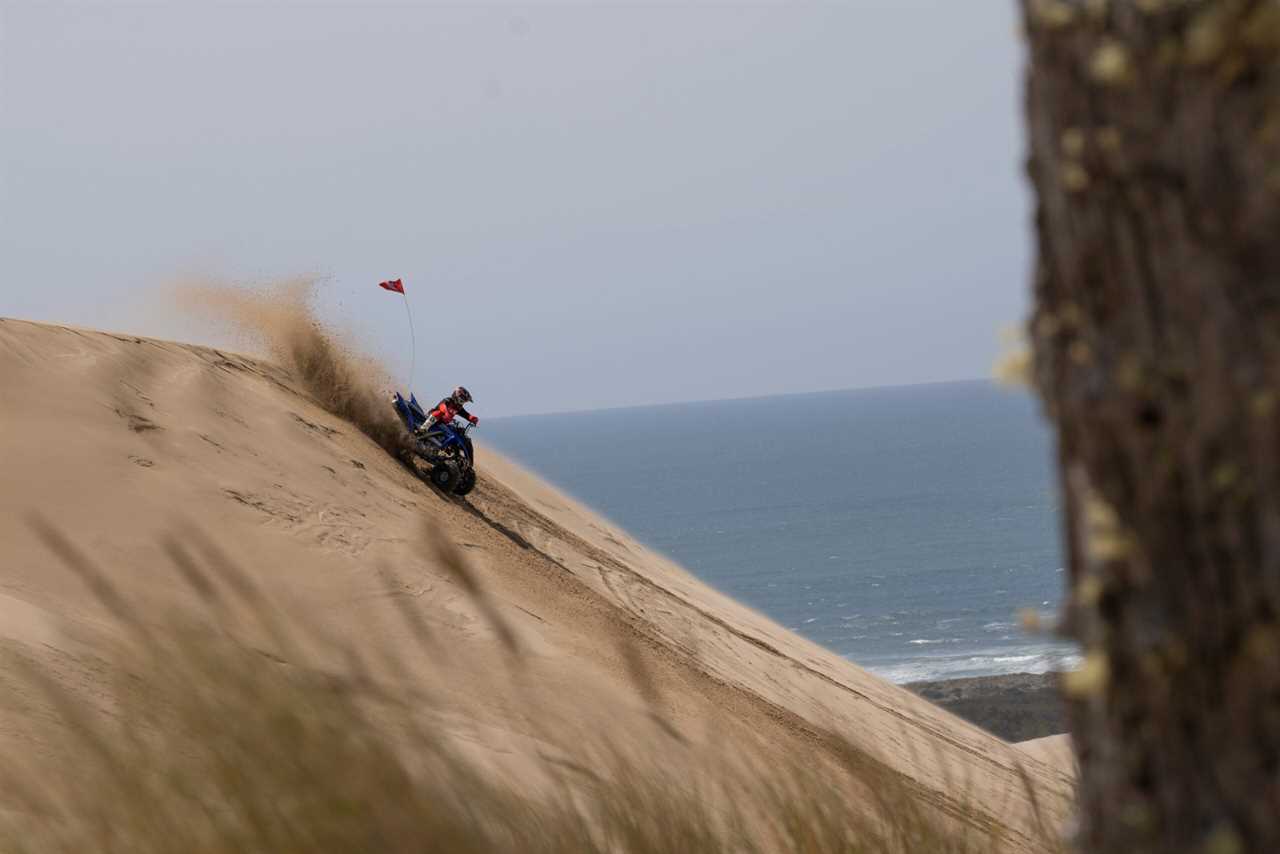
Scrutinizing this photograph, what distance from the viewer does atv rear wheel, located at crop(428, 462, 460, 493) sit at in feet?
32.9

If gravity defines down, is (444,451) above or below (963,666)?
above

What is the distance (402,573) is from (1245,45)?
21.3 ft

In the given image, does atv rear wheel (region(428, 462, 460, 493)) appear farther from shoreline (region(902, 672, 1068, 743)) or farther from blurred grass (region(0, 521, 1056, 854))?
shoreline (region(902, 672, 1068, 743))

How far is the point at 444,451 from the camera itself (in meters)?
10.1

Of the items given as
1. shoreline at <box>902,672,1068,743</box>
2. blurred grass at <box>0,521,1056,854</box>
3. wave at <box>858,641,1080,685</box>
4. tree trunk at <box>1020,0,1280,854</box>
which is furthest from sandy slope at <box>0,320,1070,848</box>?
wave at <box>858,641,1080,685</box>

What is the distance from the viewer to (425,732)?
294 cm

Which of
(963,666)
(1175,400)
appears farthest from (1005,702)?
(1175,400)

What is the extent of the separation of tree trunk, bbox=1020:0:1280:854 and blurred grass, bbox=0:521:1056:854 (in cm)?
133

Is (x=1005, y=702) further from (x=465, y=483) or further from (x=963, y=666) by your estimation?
(x=465, y=483)

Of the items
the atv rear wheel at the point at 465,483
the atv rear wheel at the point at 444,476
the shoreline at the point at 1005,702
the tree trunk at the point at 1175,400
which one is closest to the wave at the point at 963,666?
the shoreline at the point at 1005,702

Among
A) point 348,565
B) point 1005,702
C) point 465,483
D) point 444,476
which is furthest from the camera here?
point 1005,702

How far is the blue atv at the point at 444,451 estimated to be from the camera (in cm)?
1004

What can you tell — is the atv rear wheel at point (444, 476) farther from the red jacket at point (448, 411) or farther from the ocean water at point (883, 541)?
the ocean water at point (883, 541)

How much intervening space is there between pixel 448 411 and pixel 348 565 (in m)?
3.25
